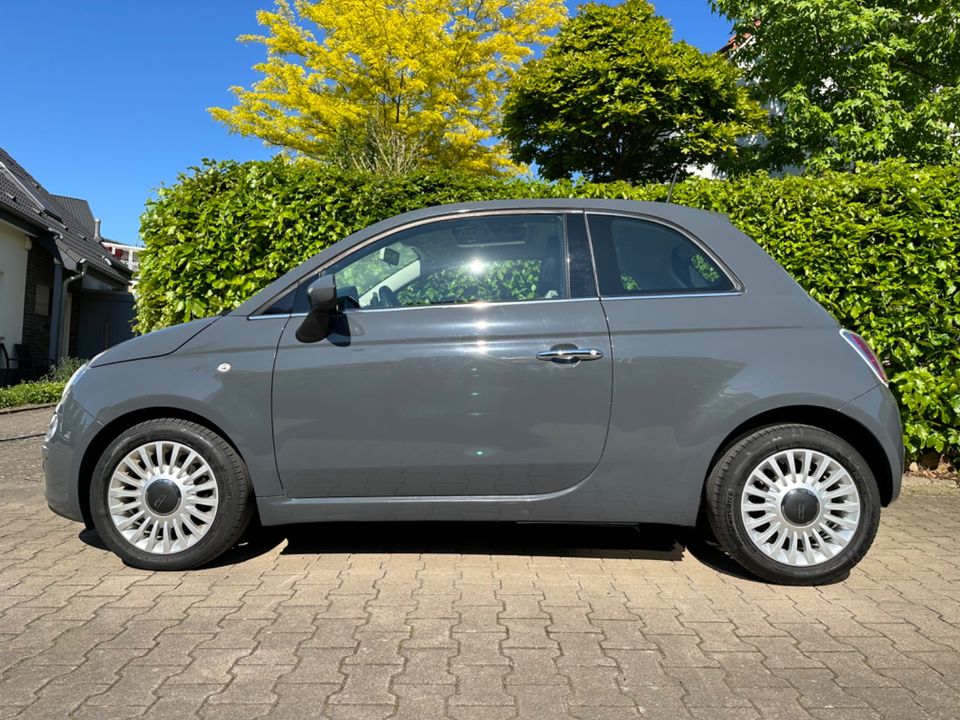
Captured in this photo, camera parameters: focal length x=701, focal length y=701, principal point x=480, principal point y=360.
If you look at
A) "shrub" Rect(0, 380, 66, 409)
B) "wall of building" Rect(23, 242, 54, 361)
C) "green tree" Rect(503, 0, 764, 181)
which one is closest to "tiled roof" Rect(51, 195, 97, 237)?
"wall of building" Rect(23, 242, 54, 361)

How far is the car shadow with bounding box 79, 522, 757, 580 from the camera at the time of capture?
12.8 ft

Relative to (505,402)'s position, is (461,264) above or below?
above

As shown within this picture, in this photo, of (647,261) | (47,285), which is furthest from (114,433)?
(47,285)

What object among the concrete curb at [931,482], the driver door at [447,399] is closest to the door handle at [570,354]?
the driver door at [447,399]

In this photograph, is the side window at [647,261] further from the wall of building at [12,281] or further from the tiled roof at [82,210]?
the tiled roof at [82,210]

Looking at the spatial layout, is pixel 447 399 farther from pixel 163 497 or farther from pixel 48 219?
pixel 48 219

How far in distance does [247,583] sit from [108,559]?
94 cm

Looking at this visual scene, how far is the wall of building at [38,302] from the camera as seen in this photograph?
1577 centimetres

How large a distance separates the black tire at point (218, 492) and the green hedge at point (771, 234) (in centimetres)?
253

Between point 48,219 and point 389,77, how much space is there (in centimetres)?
947

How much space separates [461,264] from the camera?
366cm

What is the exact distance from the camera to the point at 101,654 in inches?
103

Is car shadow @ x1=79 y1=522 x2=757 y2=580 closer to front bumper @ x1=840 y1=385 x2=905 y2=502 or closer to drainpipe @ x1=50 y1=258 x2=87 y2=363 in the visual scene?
front bumper @ x1=840 y1=385 x2=905 y2=502

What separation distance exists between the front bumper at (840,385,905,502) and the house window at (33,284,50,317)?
1760cm
